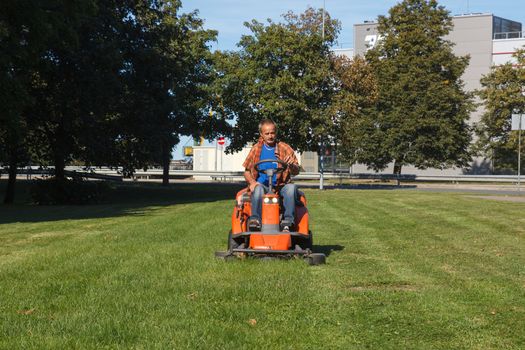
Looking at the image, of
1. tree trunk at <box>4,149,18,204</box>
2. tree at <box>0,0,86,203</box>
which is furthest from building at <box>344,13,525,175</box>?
tree at <box>0,0,86,203</box>

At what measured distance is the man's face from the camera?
9.09 m

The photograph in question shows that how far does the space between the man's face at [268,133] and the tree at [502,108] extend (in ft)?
149

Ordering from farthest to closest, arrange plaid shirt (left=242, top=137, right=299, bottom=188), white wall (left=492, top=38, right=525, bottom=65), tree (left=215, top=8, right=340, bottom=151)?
white wall (left=492, top=38, right=525, bottom=65), tree (left=215, top=8, right=340, bottom=151), plaid shirt (left=242, top=137, right=299, bottom=188)

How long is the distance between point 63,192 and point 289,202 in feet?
60.9

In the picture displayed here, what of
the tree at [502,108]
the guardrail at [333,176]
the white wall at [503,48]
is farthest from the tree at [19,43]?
the white wall at [503,48]

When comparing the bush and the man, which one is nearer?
the man

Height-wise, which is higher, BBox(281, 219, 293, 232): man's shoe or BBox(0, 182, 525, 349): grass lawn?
BBox(281, 219, 293, 232): man's shoe

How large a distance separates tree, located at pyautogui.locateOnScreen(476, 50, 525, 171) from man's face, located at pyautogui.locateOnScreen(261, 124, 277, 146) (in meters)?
45.3

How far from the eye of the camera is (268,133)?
9.08m

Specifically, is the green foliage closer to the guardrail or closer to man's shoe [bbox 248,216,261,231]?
man's shoe [bbox 248,216,261,231]

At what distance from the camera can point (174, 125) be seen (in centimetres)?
2978

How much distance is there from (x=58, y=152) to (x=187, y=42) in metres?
15.2

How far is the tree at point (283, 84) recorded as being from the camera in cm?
3553

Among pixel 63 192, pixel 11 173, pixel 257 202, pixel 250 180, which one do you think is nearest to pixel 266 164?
pixel 250 180
